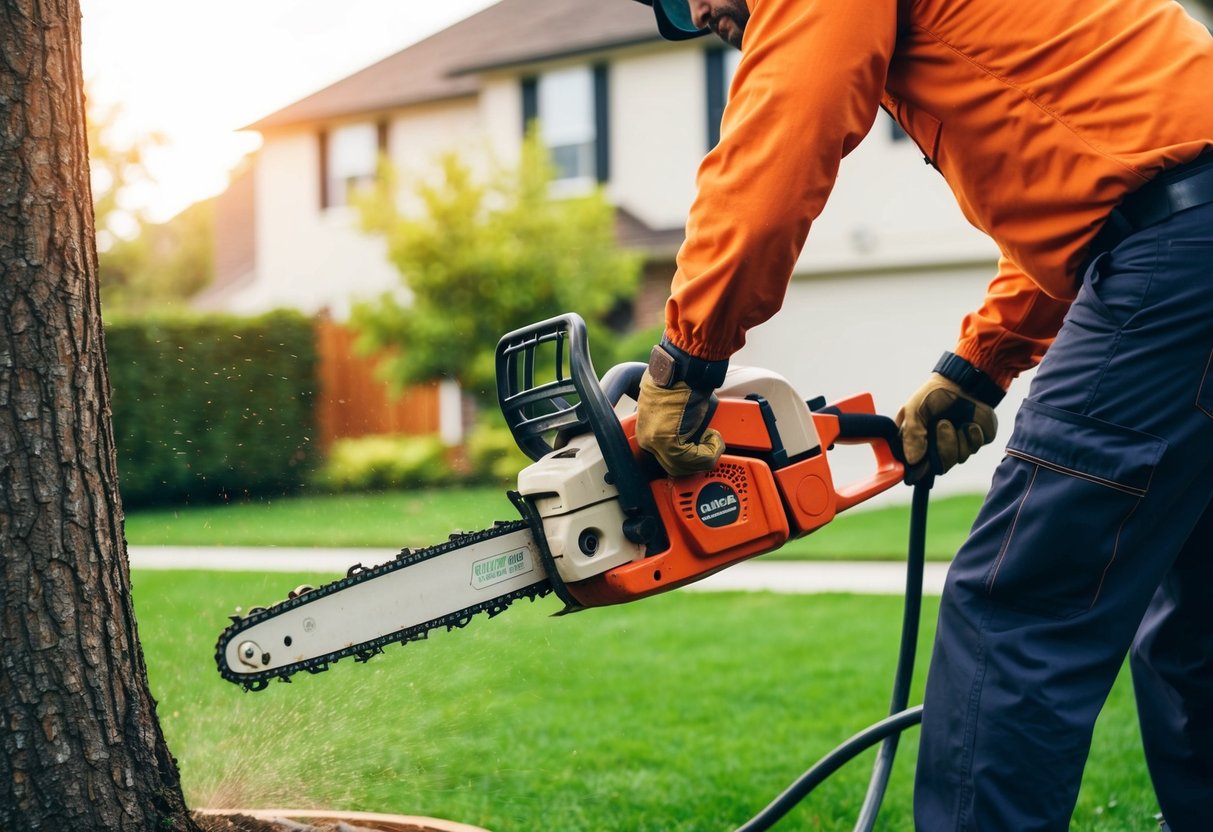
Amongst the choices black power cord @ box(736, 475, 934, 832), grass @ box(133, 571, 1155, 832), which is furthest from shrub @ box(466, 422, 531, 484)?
black power cord @ box(736, 475, 934, 832)

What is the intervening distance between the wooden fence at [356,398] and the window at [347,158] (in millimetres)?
4002

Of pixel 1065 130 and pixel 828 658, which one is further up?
pixel 1065 130

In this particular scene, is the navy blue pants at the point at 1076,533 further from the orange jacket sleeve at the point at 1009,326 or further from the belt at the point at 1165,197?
the orange jacket sleeve at the point at 1009,326

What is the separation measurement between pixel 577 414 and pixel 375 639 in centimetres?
52

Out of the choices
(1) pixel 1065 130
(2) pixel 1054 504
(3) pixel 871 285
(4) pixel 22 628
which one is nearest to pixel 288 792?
(4) pixel 22 628

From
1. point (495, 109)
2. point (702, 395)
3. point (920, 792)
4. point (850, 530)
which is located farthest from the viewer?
point (495, 109)

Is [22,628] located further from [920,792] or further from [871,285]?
[871,285]

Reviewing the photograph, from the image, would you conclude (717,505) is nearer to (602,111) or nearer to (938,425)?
(938,425)

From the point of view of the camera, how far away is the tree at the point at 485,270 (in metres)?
13.7

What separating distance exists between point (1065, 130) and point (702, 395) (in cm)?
68

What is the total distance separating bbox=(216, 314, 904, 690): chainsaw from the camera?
6.81 feet

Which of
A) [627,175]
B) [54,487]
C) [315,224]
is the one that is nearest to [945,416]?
[54,487]

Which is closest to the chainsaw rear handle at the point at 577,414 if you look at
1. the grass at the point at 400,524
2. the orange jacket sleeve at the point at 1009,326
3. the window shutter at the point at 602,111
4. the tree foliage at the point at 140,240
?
the orange jacket sleeve at the point at 1009,326

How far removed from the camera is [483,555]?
7.02ft
